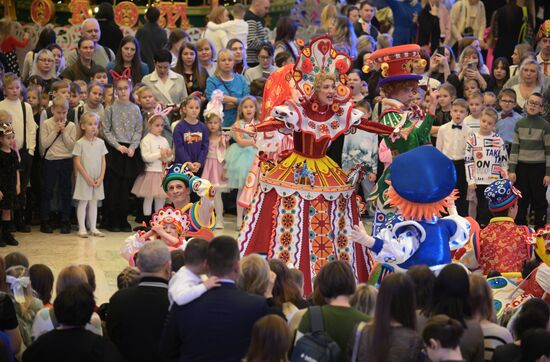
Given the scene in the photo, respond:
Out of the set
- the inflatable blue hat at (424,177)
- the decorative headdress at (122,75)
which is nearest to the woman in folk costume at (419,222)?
the inflatable blue hat at (424,177)

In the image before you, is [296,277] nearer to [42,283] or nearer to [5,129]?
[42,283]

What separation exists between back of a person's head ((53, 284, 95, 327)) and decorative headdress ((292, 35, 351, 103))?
3.59 m

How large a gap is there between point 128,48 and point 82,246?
302 centimetres

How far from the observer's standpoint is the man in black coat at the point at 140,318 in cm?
658

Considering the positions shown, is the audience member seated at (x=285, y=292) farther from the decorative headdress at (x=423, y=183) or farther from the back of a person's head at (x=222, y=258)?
the decorative headdress at (x=423, y=183)

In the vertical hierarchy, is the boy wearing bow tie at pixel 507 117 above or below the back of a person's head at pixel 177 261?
above

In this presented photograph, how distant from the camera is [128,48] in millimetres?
14023

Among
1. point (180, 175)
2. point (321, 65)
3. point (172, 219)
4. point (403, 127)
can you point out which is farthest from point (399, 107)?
point (172, 219)

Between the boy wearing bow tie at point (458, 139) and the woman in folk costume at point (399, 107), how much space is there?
3482mm

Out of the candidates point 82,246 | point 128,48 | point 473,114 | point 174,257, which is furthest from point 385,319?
point 128,48

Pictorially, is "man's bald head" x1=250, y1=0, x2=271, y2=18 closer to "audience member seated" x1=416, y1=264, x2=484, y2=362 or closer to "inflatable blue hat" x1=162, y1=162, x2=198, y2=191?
"inflatable blue hat" x1=162, y1=162, x2=198, y2=191

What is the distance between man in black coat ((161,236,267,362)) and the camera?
20.1ft

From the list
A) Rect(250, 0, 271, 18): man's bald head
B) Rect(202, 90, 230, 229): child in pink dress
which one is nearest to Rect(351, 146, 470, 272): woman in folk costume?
Rect(202, 90, 230, 229): child in pink dress

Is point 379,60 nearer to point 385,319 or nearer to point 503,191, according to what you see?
point 503,191
